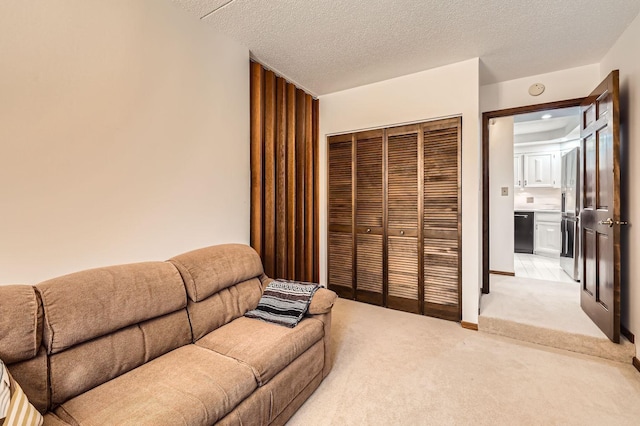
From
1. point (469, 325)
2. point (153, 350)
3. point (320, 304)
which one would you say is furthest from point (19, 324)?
point (469, 325)

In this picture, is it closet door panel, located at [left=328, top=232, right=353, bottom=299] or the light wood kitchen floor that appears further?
the light wood kitchen floor

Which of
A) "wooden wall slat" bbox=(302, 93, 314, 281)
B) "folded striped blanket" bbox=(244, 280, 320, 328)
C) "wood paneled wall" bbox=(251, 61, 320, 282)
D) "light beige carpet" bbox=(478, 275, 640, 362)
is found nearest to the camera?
"folded striped blanket" bbox=(244, 280, 320, 328)

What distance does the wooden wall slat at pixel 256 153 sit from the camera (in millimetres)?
2721

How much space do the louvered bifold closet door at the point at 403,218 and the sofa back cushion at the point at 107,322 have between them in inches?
91.5

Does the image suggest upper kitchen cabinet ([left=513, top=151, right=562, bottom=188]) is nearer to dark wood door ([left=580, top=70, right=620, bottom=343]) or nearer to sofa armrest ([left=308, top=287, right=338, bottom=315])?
dark wood door ([left=580, top=70, right=620, bottom=343])

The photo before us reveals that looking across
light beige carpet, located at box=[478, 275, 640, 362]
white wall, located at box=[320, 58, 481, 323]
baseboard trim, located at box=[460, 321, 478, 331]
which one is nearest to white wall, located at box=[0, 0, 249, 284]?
white wall, located at box=[320, 58, 481, 323]

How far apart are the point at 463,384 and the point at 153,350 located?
1.97 metres

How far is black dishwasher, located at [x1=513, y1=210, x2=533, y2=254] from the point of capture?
6.04m

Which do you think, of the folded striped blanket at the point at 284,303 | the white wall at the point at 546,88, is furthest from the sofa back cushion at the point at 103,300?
the white wall at the point at 546,88

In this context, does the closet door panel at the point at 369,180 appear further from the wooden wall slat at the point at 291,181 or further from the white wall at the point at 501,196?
the white wall at the point at 501,196

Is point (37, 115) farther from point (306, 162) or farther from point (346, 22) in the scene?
point (306, 162)

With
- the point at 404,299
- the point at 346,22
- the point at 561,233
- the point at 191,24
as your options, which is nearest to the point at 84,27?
the point at 191,24

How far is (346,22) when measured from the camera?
88.0 inches

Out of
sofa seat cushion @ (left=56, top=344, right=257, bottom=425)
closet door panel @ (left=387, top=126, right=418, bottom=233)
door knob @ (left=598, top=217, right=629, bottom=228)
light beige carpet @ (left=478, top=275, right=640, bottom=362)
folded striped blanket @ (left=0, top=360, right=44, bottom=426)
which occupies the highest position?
closet door panel @ (left=387, top=126, right=418, bottom=233)
